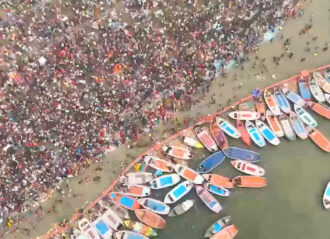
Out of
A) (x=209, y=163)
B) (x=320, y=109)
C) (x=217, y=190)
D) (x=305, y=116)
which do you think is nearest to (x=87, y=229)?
(x=217, y=190)

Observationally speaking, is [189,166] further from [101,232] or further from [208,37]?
[208,37]

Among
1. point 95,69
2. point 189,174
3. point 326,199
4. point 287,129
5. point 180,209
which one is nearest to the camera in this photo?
point 180,209

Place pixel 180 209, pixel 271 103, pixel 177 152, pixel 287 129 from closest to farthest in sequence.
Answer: pixel 180 209 → pixel 177 152 → pixel 287 129 → pixel 271 103

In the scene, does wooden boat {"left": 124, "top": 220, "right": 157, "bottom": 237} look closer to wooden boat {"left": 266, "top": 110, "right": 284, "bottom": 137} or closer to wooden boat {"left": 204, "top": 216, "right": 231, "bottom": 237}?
wooden boat {"left": 204, "top": 216, "right": 231, "bottom": 237}

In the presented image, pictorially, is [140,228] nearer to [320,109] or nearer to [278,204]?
[278,204]

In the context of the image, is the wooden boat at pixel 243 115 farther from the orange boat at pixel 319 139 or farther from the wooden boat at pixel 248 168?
the orange boat at pixel 319 139

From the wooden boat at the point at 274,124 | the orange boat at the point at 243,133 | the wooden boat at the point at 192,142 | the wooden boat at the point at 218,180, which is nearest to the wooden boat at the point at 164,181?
the wooden boat at the point at 218,180

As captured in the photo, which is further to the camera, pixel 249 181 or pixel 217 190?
pixel 249 181
